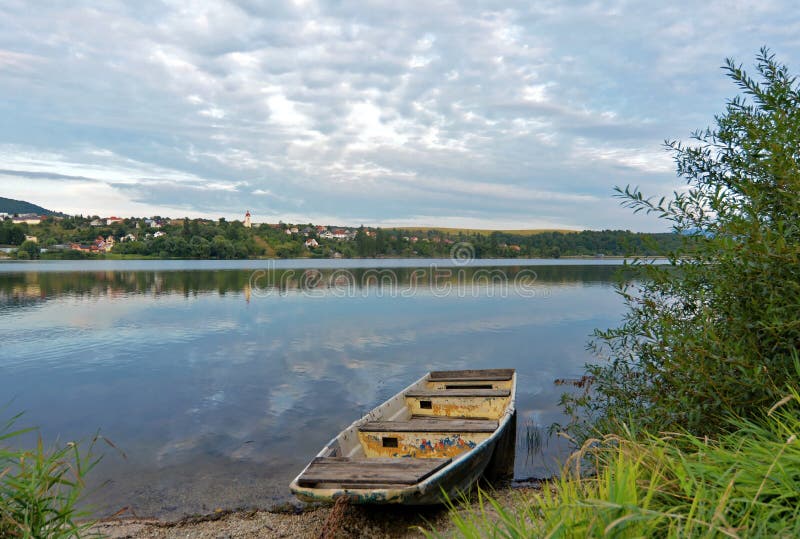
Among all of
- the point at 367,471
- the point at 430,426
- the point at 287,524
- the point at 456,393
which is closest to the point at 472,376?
the point at 456,393

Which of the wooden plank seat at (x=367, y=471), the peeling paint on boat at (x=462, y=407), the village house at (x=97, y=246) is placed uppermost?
the village house at (x=97, y=246)

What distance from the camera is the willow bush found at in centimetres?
485

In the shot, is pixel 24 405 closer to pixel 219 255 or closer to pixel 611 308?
pixel 611 308

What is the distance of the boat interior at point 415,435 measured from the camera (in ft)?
24.9

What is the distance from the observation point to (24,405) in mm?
17578

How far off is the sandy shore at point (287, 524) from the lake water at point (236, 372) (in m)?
0.60

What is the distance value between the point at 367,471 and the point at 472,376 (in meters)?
8.15

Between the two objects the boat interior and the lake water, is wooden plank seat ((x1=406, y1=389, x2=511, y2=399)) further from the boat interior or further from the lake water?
the lake water

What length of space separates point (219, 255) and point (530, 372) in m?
162

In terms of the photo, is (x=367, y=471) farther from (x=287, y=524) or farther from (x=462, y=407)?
(x=462, y=407)

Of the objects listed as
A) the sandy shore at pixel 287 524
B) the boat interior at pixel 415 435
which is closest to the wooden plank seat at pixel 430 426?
the boat interior at pixel 415 435

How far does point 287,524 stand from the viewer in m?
8.89

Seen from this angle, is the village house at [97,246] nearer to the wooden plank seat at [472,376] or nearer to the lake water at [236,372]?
the lake water at [236,372]

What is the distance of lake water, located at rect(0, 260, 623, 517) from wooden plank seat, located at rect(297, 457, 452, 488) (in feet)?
9.82
